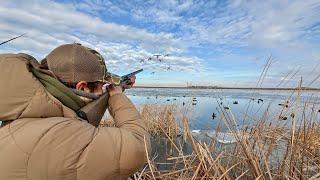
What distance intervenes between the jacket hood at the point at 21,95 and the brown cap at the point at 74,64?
0.74 ft

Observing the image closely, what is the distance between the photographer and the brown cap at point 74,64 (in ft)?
5.20

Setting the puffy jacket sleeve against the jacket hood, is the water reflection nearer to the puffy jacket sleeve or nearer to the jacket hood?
the puffy jacket sleeve

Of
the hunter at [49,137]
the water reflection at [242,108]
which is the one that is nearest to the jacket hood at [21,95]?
the hunter at [49,137]

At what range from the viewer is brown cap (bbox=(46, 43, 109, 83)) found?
1.59 meters

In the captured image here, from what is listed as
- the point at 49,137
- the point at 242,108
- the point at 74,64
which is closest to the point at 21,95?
the point at 49,137

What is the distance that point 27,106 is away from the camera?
4.36ft

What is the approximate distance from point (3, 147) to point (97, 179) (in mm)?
387

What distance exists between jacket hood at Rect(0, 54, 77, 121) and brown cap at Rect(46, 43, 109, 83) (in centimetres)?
23

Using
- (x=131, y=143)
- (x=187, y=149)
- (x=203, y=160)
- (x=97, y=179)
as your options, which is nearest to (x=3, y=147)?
(x=97, y=179)

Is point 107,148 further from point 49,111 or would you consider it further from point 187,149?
point 187,149

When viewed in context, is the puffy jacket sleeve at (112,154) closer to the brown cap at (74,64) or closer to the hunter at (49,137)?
the hunter at (49,137)

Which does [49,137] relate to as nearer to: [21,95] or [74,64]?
[21,95]

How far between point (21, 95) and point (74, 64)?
331 mm

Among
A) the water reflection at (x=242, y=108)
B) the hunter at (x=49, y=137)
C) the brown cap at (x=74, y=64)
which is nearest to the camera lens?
the hunter at (x=49, y=137)
